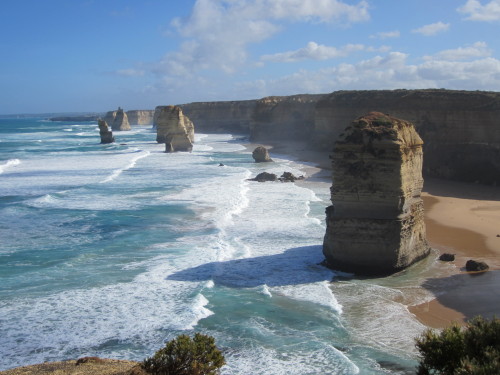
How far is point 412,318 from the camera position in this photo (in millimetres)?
11562

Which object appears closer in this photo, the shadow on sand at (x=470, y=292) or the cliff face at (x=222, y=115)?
the shadow on sand at (x=470, y=292)

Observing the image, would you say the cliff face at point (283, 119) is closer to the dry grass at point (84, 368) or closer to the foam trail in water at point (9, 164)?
the foam trail in water at point (9, 164)

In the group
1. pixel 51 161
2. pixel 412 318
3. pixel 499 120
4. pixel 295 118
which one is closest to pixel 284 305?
pixel 412 318

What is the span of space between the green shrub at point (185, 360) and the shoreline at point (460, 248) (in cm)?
571

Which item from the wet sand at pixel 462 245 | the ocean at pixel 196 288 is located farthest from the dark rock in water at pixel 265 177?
the wet sand at pixel 462 245

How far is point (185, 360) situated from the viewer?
7.37 m

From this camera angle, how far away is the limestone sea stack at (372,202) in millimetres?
14414

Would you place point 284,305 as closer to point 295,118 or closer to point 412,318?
point 412,318

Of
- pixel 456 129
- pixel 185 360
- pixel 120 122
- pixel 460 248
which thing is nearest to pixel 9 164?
pixel 456 129

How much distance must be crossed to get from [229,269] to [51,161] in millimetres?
37158

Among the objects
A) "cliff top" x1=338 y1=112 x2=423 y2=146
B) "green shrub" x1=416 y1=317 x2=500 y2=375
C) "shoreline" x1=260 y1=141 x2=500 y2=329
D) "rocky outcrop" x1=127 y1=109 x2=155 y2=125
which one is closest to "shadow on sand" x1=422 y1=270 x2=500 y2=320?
"shoreline" x1=260 y1=141 x2=500 y2=329

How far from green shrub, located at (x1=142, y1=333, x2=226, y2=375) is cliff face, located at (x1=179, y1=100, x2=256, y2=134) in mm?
88483

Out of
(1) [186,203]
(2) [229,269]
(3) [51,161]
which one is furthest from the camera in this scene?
(3) [51,161]

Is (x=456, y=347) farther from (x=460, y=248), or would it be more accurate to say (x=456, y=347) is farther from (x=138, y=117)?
(x=138, y=117)
